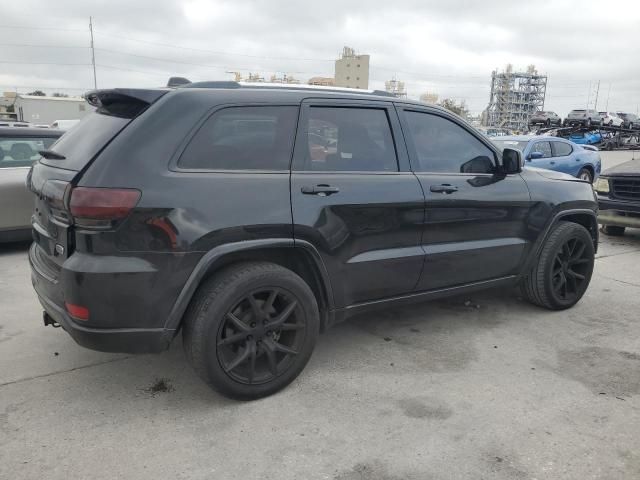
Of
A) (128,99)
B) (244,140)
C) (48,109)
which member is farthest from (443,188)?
(48,109)

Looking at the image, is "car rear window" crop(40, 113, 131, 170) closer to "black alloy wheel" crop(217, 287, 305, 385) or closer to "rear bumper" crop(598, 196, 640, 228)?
"black alloy wheel" crop(217, 287, 305, 385)

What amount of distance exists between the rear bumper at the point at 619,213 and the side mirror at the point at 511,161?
14.6ft

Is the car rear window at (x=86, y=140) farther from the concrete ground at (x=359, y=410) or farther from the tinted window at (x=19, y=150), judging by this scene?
the tinted window at (x=19, y=150)

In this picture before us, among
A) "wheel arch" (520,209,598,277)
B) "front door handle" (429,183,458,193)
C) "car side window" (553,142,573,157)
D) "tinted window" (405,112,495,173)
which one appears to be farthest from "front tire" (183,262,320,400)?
"car side window" (553,142,573,157)

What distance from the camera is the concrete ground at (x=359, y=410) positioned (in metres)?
2.53

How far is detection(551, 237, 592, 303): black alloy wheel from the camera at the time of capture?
469 centimetres

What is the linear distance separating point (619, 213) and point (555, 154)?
522 centimetres

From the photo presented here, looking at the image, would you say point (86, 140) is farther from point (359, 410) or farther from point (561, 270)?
point (561, 270)

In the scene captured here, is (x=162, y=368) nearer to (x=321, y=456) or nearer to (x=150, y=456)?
(x=150, y=456)

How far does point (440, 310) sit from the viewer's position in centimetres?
475

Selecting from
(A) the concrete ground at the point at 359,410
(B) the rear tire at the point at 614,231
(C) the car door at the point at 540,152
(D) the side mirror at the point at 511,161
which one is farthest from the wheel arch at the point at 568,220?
(C) the car door at the point at 540,152

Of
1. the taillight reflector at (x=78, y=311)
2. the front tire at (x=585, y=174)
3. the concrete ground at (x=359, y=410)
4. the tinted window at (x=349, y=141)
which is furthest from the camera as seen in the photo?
the front tire at (x=585, y=174)

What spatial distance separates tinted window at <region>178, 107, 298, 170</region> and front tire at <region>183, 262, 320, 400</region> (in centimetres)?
60

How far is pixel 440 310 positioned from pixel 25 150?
5.50 m
